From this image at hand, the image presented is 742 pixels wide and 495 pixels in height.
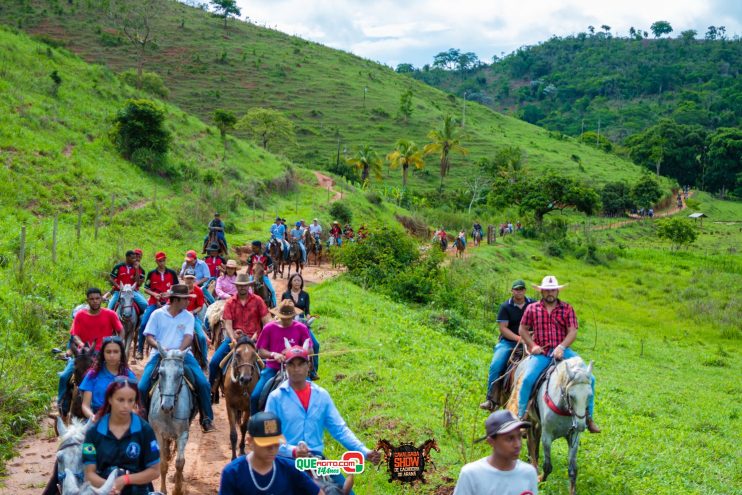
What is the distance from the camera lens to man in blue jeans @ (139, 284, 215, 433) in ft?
28.9

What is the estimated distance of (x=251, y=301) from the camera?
10.4m

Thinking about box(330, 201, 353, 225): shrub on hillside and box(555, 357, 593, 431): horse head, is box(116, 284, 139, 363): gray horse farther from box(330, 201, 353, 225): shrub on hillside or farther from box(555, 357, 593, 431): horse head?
box(330, 201, 353, 225): shrub on hillside

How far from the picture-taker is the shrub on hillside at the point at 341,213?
41500 mm

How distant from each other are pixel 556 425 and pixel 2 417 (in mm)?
7755

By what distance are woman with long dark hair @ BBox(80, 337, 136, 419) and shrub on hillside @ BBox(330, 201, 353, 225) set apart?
33771 mm

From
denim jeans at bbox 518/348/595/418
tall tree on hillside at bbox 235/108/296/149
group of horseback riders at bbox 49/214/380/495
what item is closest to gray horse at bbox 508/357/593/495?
denim jeans at bbox 518/348/595/418

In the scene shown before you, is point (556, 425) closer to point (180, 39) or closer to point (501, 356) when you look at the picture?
point (501, 356)

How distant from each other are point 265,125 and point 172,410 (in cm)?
5381

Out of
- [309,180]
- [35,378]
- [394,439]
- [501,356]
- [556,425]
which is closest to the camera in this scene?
[556,425]

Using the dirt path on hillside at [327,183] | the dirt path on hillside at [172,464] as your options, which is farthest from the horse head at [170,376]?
the dirt path on hillside at [327,183]

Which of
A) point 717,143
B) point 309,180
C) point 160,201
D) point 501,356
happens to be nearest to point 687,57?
point 717,143

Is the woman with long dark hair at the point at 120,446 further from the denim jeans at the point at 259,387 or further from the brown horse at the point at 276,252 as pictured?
the brown horse at the point at 276,252

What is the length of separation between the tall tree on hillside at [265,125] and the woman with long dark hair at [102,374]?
52.7 m

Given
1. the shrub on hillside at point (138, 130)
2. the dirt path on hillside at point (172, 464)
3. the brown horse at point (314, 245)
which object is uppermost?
the shrub on hillside at point (138, 130)
